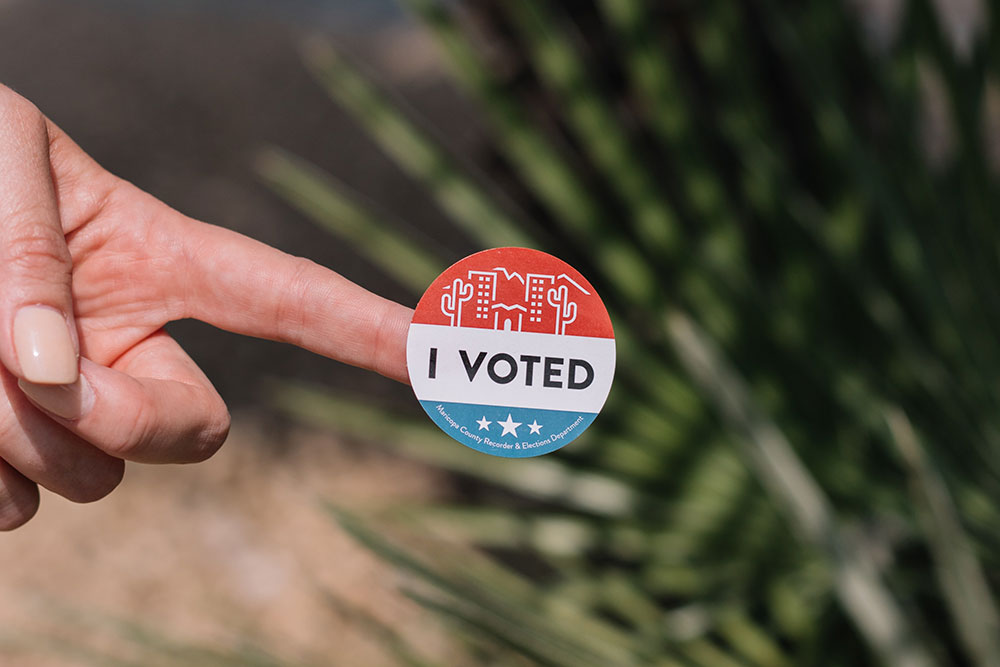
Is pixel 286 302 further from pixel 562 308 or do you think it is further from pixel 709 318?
pixel 709 318

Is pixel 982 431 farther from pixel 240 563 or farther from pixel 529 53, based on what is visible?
pixel 240 563

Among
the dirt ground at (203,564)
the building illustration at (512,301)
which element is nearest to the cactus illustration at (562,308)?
the building illustration at (512,301)

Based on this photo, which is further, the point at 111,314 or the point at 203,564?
the point at 203,564

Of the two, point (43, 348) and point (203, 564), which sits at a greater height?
point (203, 564)

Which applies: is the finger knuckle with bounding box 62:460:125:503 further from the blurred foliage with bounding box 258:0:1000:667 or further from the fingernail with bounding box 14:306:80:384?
the blurred foliage with bounding box 258:0:1000:667

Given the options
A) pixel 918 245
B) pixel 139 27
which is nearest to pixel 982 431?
pixel 918 245

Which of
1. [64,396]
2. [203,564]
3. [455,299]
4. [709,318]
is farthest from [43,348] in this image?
[203,564]
